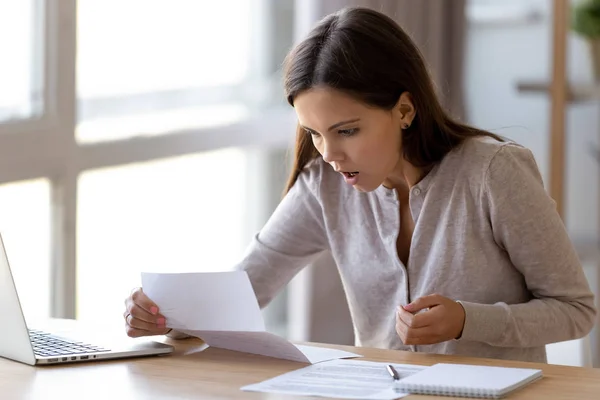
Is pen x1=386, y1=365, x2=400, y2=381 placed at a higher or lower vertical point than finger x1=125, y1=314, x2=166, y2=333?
lower

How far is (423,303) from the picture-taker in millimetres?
1568

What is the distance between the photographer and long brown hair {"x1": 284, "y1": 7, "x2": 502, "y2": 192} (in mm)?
1697

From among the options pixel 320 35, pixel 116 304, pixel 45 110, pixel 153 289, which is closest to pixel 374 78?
pixel 320 35

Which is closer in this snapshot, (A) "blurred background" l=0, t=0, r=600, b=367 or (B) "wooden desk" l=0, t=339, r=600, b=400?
(B) "wooden desk" l=0, t=339, r=600, b=400

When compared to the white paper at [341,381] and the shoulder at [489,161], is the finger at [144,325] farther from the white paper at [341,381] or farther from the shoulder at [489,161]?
the shoulder at [489,161]

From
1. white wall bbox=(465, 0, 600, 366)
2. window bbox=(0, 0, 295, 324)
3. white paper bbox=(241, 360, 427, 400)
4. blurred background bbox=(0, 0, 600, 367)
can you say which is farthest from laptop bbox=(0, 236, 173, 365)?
white wall bbox=(465, 0, 600, 366)

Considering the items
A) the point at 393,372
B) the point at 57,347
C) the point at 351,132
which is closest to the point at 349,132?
the point at 351,132

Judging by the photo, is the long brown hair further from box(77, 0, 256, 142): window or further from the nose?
box(77, 0, 256, 142): window

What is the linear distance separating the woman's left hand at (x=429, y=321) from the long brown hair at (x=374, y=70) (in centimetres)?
33

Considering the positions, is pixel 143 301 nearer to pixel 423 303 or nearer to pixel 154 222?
pixel 423 303

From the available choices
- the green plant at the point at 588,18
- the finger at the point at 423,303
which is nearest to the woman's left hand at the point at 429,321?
the finger at the point at 423,303

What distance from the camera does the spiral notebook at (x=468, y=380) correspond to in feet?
4.31

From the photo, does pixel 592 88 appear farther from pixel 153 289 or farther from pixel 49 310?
pixel 153 289

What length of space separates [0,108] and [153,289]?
101 cm
